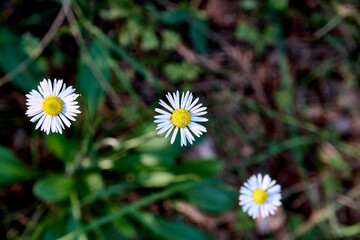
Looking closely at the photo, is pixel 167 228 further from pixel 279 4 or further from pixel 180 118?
pixel 279 4

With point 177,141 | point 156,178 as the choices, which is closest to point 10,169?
point 156,178

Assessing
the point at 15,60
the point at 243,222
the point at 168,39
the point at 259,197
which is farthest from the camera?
the point at 168,39

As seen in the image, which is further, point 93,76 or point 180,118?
point 93,76

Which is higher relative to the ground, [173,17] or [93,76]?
[173,17]

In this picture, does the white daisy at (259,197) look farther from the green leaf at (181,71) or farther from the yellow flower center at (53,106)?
the green leaf at (181,71)

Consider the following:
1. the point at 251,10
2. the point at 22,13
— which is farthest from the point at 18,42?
the point at 251,10

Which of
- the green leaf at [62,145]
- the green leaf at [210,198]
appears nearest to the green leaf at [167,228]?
the green leaf at [210,198]
